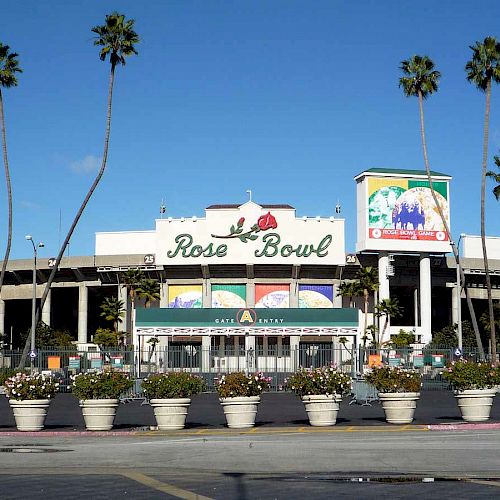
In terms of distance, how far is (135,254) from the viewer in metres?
101

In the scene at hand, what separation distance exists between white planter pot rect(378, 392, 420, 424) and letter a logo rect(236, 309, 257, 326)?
47.7 meters

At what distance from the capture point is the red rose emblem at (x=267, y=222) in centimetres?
9550

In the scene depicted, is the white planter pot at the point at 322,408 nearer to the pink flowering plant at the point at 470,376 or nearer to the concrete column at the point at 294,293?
the pink flowering plant at the point at 470,376

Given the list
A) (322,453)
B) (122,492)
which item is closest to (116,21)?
(322,453)

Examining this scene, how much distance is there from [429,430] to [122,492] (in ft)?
40.5

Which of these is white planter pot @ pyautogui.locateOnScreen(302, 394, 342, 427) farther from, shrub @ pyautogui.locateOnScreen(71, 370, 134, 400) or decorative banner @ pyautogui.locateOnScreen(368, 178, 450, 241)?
decorative banner @ pyautogui.locateOnScreen(368, 178, 450, 241)

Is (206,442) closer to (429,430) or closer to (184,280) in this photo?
(429,430)

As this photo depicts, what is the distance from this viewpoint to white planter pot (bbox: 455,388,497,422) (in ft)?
83.6

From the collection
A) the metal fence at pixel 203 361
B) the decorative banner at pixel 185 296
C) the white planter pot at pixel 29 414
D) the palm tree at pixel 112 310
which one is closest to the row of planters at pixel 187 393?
the white planter pot at pixel 29 414

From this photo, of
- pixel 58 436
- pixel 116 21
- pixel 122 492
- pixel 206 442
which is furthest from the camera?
pixel 116 21

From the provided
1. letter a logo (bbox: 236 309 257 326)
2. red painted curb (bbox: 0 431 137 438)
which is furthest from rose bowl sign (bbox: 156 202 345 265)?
red painted curb (bbox: 0 431 137 438)

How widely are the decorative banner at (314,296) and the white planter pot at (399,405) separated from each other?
7326cm

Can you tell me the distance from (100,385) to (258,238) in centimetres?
7248

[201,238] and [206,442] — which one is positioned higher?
[201,238]
